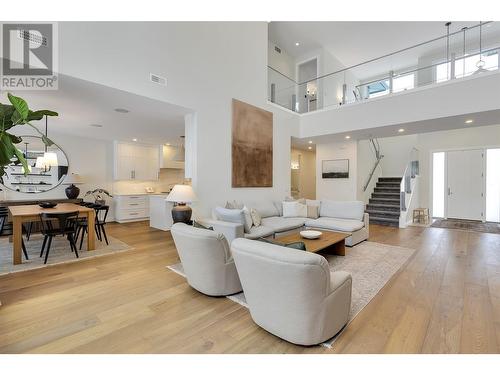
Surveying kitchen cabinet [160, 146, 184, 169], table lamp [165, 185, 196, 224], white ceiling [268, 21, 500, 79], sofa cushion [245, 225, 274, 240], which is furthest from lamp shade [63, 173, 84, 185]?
white ceiling [268, 21, 500, 79]

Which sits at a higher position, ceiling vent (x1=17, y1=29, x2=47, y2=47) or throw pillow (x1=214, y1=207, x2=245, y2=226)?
ceiling vent (x1=17, y1=29, x2=47, y2=47)

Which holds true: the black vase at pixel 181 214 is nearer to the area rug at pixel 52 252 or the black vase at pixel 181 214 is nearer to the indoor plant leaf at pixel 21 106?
the area rug at pixel 52 252

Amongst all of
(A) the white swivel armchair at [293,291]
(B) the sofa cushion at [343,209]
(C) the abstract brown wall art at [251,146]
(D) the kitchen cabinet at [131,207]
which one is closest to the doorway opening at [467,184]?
(B) the sofa cushion at [343,209]

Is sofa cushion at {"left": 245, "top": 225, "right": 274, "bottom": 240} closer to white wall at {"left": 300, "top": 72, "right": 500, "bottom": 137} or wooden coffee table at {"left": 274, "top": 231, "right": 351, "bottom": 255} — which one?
wooden coffee table at {"left": 274, "top": 231, "right": 351, "bottom": 255}

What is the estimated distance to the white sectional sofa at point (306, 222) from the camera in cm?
385

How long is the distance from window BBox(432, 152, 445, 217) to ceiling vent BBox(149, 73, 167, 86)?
28.8 ft

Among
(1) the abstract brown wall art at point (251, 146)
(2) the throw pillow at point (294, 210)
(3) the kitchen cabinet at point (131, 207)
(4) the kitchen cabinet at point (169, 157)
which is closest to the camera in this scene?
(1) the abstract brown wall art at point (251, 146)

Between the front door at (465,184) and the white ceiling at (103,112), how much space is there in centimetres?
852

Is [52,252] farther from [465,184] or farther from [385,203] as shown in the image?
[465,184]

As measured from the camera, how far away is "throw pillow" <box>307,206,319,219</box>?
548 cm

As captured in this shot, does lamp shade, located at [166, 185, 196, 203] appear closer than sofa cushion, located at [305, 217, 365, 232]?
Yes

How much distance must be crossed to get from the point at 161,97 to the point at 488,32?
9.65 meters

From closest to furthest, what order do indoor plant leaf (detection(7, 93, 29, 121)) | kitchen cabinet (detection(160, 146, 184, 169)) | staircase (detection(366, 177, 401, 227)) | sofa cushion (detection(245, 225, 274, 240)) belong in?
indoor plant leaf (detection(7, 93, 29, 121)) → sofa cushion (detection(245, 225, 274, 240)) → staircase (detection(366, 177, 401, 227)) → kitchen cabinet (detection(160, 146, 184, 169))
